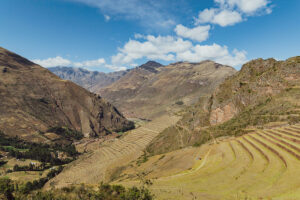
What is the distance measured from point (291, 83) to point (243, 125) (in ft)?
95.8

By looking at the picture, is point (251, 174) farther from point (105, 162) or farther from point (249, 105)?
point (105, 162)

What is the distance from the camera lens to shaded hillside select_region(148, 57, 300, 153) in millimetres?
60728

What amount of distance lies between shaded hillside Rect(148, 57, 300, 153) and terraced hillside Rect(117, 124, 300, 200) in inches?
515

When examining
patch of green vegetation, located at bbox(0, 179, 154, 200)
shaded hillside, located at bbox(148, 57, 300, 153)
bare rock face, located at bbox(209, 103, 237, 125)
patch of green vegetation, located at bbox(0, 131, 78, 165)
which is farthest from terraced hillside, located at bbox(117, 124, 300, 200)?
patch of green vegetation, located at bbox(0, 131, 78, 165)

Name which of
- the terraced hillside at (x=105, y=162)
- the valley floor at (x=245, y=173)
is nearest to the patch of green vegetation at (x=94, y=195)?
the valley floor at (x=245, y=173)

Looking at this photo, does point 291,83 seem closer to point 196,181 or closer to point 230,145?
point 230,145

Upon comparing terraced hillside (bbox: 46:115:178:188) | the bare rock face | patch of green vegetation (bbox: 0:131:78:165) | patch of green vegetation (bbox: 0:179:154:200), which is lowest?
patch of green vegetation (bbox: 0:131:78:165)

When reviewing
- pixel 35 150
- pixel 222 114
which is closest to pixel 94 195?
pixel 222 114

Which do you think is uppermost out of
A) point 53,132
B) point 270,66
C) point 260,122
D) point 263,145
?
point 270,66

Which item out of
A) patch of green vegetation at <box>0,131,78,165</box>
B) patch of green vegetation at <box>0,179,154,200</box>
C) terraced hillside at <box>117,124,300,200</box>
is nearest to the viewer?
patch of green vegetation at <box>0,179,154,200</box>

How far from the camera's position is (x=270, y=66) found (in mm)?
82750

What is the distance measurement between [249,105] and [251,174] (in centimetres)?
5184

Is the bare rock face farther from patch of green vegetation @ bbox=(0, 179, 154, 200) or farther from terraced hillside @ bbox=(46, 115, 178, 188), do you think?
patch of green vegetation @ bbox=(0, 179, 154, 200)

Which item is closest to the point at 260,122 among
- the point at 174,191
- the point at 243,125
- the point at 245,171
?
the point at 243,125
